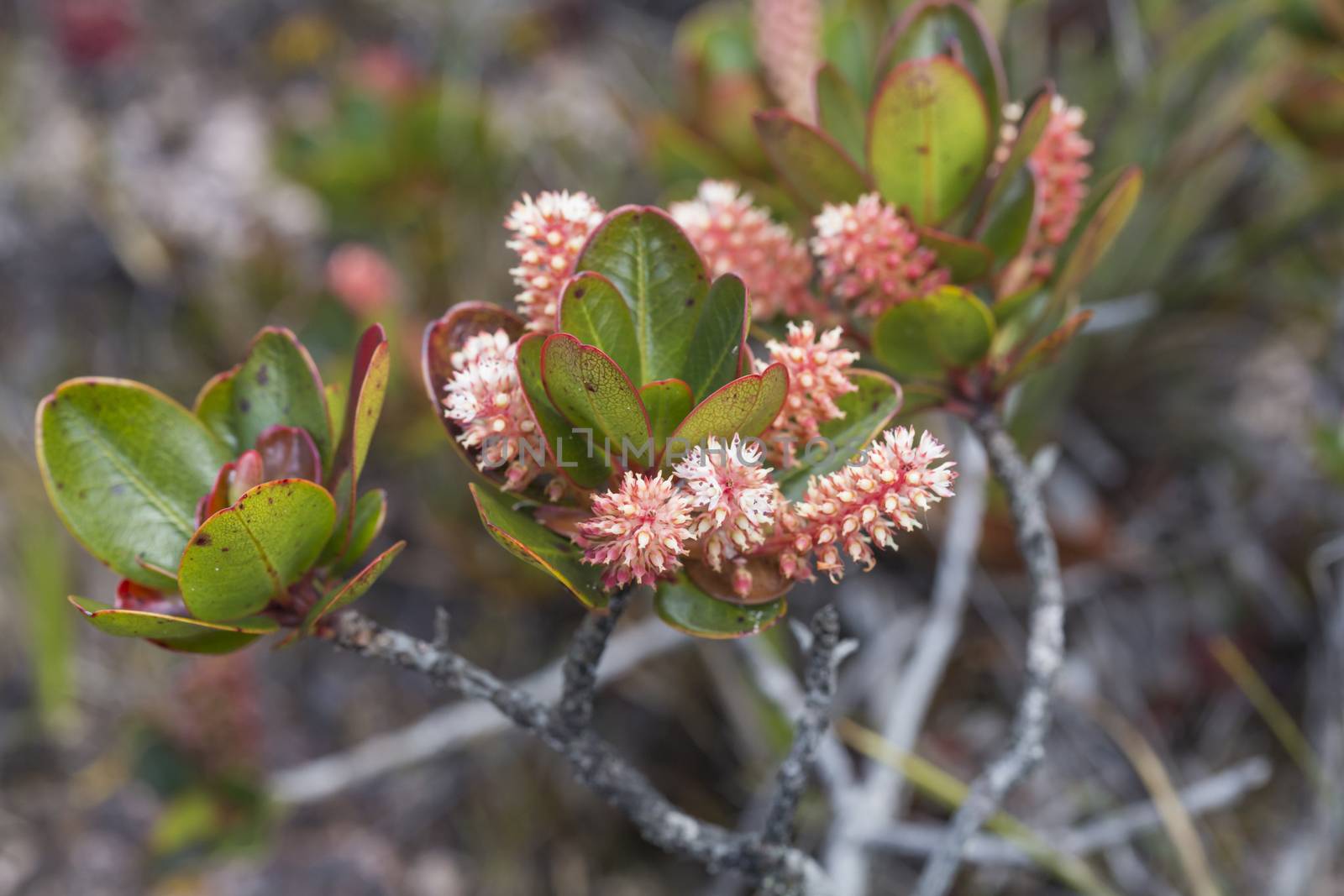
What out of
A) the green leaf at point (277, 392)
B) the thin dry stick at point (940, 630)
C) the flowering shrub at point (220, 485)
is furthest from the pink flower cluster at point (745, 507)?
the thin dry stick at point (940, 630)

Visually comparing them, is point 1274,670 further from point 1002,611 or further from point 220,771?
point 220,771

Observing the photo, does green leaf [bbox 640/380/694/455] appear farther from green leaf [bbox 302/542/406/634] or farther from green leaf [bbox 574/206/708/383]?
green leaf [bbox 302/542/406/634]

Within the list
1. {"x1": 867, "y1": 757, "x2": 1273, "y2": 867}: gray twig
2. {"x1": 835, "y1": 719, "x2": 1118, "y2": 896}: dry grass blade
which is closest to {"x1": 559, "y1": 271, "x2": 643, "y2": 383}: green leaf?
{"x1": 835, "y1": 719, "x2": 1118, "y2": 896}: dry grass blade

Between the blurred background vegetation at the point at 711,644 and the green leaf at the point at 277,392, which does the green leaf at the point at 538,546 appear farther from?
the blurred background vegetation at the point at 711,644

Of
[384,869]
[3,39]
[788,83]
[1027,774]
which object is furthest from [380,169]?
[3,39]

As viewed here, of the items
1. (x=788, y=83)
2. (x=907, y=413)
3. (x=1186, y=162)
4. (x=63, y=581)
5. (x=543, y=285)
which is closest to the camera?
(x=543, y=285)

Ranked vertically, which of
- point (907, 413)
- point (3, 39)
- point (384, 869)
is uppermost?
point (3, 39)

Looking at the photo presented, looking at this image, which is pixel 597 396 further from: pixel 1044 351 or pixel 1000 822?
pixel 1000 822
